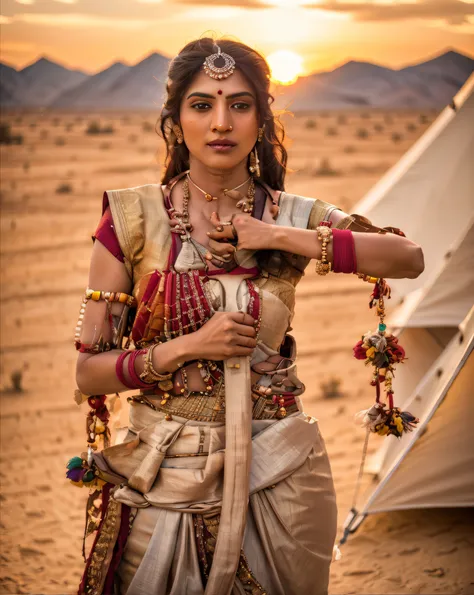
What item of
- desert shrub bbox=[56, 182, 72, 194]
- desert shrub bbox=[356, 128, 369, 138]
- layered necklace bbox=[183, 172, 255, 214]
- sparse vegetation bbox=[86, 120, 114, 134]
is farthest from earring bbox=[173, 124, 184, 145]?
desert shrub bbox=[356, 128, 369, 138]

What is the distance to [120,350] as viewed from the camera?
8.57 feet

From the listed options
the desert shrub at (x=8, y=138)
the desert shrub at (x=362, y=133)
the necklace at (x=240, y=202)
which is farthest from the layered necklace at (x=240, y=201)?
the desert shrub at (x=362, y=133)

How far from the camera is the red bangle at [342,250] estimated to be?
254 cm

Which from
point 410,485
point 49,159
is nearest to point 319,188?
point 49,159

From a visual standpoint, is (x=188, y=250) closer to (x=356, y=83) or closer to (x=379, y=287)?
(x=379, y=287)

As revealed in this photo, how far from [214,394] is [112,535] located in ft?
1.88

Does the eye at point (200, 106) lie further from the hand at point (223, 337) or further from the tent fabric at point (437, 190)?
the tent fabric at point (437, 190)

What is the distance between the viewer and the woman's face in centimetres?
255

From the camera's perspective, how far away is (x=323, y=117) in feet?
109

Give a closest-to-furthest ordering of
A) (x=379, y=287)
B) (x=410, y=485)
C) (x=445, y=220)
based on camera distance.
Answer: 1. (x=379, y=287)
2. (x=410, y=485)
3. (x=445, y=220)

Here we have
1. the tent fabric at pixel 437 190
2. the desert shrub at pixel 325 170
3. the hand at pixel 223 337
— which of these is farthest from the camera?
the desert shrub at pixel 325 170

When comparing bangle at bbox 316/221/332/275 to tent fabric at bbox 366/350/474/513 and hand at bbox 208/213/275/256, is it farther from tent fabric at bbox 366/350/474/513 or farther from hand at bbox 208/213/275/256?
tent fabric at bbox 366/350/474/513

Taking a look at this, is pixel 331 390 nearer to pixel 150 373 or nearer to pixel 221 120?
pixel 150 373

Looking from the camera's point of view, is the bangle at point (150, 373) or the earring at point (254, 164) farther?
the earring at point (254, 164)
